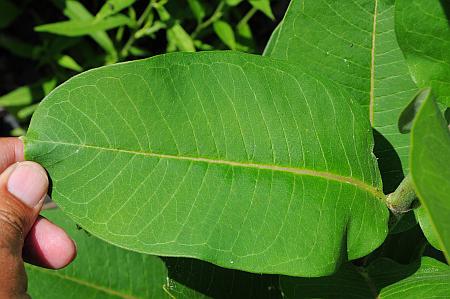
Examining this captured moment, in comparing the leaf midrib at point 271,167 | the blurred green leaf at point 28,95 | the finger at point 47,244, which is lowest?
the blurred green leaf at point 28,95

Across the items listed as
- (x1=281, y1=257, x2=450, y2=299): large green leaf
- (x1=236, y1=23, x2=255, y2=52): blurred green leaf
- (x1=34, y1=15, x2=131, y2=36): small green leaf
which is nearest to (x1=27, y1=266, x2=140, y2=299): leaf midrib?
(x1=281, y1=257, x2=450, y2=299): large green leaf

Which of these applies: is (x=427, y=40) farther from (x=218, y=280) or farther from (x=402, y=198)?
(x=218, y=280)

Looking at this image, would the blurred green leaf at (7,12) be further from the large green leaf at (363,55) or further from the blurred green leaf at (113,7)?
the large green leaf at (363,55)

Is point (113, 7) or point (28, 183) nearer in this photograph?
point (28, 183)

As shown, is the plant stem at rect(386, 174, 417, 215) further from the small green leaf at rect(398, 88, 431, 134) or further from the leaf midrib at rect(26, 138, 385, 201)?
the small green leaf at rect(398, 88, 431, 134)

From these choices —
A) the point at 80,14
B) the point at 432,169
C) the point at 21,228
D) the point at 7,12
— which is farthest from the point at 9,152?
the point at 7,12

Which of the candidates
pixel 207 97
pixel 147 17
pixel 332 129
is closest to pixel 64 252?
pixel 207 97

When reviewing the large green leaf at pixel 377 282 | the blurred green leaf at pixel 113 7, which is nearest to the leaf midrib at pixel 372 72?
the large green leaf at pixel 377 282
